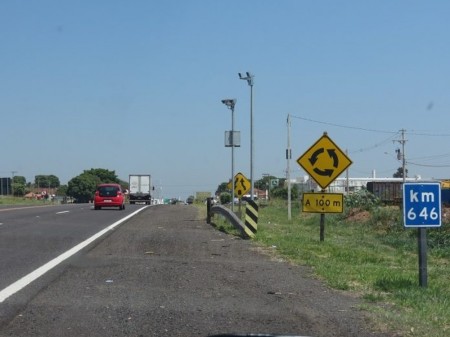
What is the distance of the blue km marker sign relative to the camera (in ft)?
33.2

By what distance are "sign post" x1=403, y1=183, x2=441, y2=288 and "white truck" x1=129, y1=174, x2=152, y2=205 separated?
64.6m

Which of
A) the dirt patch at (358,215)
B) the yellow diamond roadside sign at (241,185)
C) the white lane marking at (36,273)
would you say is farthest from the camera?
the dirt patch at (358,215)

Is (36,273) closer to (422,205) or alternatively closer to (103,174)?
(422,205)

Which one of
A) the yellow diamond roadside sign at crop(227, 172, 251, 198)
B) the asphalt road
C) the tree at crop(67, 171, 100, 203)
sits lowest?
the asphalt road

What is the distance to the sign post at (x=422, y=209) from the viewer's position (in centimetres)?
1012

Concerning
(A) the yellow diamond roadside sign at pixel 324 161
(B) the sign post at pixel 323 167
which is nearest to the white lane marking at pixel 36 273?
(B) the sign post at pixel 323 167

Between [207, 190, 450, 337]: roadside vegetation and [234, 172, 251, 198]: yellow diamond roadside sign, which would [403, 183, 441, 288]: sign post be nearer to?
[207, 190, 450, 337]: roadside vegetation

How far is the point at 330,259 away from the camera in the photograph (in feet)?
46.7

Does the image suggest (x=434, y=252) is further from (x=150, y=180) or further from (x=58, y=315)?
(x=150, y=180)

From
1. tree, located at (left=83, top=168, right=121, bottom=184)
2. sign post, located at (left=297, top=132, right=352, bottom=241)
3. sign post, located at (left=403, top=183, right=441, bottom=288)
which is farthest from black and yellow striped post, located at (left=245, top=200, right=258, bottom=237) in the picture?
tree, located at (left=83, top=168, right=121, bottom=184)

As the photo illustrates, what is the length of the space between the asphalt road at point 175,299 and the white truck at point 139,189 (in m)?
58.8

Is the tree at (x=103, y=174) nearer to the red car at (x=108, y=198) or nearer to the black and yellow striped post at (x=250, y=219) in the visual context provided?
the red car at (x=108, y=198)

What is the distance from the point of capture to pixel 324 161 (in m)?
17.9

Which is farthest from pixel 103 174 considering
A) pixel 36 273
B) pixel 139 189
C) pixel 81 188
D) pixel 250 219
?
pixel 36 273
